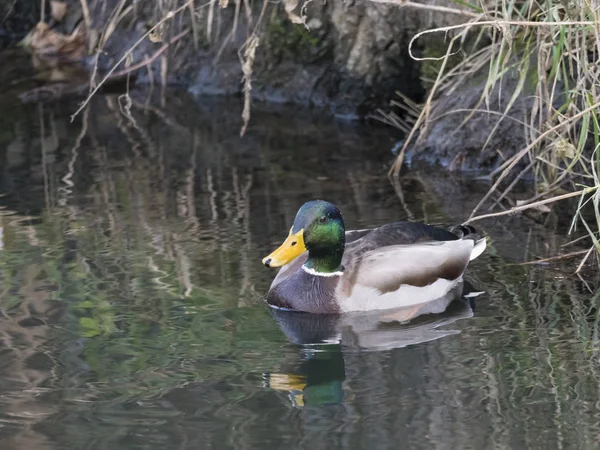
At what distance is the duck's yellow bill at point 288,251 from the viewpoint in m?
5.44

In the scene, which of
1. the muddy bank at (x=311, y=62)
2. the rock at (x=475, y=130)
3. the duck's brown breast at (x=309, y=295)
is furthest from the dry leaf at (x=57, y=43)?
the duck's brown breast at (x=309, y=295)

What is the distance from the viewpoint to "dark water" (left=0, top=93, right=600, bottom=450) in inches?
165

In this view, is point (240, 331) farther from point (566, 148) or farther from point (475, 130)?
point (475, 130)

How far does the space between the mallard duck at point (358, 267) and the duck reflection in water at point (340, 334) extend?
5cm

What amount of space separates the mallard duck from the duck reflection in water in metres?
0.05

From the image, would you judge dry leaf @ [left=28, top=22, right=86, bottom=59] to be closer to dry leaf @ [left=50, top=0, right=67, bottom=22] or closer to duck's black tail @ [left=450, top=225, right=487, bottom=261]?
dry leaf @ [left=50, top=0, right=67, bottom=22]

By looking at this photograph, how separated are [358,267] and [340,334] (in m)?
0.48

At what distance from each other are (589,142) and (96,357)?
12.9 feet

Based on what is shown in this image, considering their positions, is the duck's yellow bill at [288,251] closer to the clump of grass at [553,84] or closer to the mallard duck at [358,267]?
the mallard duck at [358,267]

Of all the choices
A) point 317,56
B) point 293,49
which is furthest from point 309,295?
point 293,49

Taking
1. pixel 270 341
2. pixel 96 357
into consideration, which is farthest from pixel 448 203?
pixel 96 357

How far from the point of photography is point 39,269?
19.6ft

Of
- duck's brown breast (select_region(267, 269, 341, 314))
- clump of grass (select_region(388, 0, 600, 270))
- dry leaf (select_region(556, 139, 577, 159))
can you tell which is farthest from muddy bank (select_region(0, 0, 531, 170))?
duck's brown breast (select_region(267, 269, 341, 314))

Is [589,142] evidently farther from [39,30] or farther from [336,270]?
[39,30]
